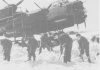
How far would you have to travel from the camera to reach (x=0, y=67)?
7.52m

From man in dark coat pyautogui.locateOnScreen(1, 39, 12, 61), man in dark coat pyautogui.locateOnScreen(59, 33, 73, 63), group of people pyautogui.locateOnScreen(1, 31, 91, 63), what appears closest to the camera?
man in dark coat pyautogui.locateOnScreen(59, 33, 73, 63)

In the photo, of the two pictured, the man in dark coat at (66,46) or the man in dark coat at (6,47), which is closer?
the man in dark coat at (66,46)

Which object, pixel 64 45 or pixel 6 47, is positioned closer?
pixel 64 45

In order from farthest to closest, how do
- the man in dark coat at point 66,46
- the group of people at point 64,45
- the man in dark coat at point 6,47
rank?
the man in dark coat at point 6,47, the group of people at point 64,45, the man in dark coat at point 66,46

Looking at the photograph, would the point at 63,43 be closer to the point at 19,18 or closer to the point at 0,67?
the point at 0,67

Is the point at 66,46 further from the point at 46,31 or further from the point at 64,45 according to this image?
the point at 46,31

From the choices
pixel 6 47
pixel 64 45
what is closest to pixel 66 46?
pixel 64 45

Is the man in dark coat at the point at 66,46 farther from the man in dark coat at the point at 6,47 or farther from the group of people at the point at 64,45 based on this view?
the man in dark coat at the point at 6,47

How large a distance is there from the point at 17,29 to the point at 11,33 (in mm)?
628

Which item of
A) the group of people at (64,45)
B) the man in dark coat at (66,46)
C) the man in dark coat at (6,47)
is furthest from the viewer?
the man in dark coat at (6,47)

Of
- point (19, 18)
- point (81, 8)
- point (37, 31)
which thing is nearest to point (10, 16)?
point (19, 18)

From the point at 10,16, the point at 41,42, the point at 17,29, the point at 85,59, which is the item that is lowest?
the point at 85,59

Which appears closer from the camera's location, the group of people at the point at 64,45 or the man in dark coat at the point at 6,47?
the group of people at the point at 64,45

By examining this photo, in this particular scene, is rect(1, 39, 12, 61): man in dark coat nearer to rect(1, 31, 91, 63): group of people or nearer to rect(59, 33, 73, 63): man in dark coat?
rect(1, 31, 91, 63): group of people
